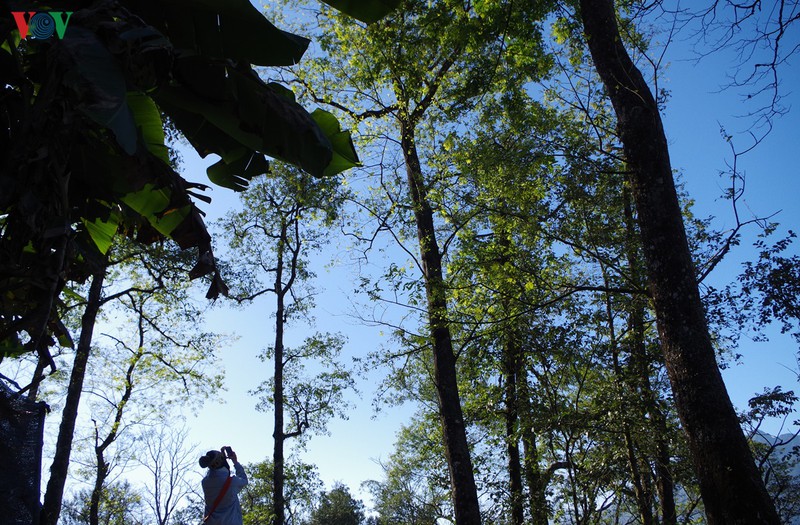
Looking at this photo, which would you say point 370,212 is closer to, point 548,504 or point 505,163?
point 505,163

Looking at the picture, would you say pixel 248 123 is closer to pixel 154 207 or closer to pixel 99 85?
pixel 154 207

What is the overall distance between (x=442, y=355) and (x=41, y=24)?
8679 millimetres

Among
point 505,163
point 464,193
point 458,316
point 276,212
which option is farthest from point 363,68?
point 276,212

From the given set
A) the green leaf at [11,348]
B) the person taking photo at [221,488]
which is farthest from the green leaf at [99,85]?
the person taking photo at [221,488]

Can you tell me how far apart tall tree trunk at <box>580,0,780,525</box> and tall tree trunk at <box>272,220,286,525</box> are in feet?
44.3

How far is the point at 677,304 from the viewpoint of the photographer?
5078mm

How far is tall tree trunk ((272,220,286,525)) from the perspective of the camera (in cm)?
1620

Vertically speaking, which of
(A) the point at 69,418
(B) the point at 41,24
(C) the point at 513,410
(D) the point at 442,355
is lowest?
(B) the point at 41,24

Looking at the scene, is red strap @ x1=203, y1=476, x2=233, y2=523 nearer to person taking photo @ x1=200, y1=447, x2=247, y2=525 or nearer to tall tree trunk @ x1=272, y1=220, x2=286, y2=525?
person taking photo @ x1=200, y1=447, x2=247, y2=525

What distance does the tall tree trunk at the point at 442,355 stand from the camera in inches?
382

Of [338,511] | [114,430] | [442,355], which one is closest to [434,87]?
[442,355]

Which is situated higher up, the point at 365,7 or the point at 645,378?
the point at 365,7

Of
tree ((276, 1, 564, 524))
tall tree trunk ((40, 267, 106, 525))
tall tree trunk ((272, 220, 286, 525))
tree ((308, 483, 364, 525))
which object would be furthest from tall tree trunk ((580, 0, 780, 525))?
tree ((308, 483, 364, 525))

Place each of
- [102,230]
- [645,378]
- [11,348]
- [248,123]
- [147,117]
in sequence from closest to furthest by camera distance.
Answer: [11,348], [248,123], [147,117], [102,230], [645,378]
